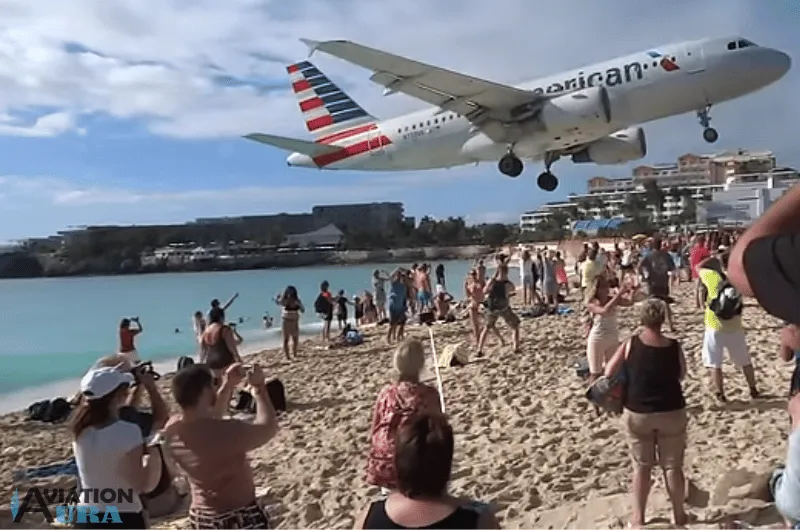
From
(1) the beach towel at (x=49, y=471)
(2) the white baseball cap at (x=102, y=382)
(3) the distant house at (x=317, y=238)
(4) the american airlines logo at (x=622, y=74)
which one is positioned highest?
(4) the american airlines logo at (x=622, y=74)

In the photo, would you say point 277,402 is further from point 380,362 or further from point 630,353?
point 380,362

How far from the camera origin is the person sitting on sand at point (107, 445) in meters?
2.91

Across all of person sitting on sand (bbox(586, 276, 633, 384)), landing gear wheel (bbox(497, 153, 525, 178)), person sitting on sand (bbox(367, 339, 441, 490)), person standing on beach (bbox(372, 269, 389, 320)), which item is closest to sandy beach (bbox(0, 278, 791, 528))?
person sitting on sand (bbox(586, 276, 633, 384))

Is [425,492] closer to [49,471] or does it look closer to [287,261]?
[49,471]

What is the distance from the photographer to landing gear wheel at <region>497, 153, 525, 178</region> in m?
21.3

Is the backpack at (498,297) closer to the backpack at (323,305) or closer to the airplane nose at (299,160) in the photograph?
the backpack at (323,305)

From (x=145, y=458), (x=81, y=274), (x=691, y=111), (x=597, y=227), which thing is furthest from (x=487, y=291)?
(x=81, y=274)

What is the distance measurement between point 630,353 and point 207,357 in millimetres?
5083

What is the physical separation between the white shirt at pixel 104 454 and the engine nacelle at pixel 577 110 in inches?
648

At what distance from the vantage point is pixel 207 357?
8203 millimetres

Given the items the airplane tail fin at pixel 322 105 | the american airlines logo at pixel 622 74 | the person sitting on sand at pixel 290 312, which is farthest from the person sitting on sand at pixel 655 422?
the airplane tail fin at pixel 322 105

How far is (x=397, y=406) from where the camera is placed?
3811 mm

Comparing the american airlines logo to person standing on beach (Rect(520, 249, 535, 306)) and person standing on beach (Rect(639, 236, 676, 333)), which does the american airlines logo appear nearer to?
person standing on beach (Rect(520, 249, 535, 306))

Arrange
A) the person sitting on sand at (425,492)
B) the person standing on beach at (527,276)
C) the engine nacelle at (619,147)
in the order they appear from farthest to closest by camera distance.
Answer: the engine nacelle at (619,147)
the person standing on beach at (527,276)
the person sitting on sand at (425,492)
